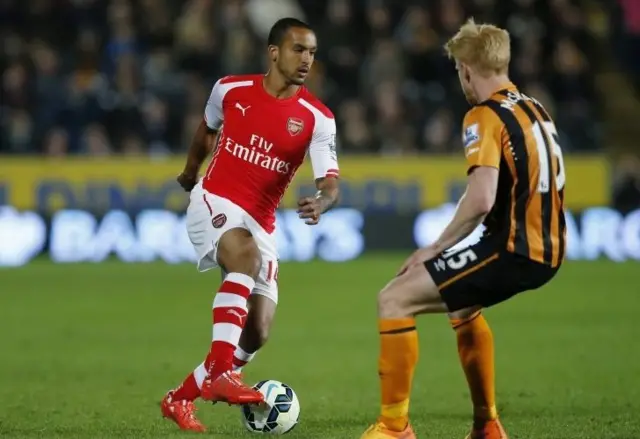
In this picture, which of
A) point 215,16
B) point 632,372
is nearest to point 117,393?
point 632,372

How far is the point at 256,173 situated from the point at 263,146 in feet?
0.49

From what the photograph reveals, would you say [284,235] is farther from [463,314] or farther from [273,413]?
[463,314]

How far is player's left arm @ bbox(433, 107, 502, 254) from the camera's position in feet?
17.9

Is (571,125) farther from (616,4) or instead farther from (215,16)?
(215,16)

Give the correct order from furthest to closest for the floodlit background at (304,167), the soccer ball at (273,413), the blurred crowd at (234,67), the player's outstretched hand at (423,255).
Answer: the blurred crowd at (234,67)
the floodlit background at (304,167)
the soccer ball at (273,413)
the player's outstretched hand at (423,255)

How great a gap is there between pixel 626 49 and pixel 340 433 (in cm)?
1662

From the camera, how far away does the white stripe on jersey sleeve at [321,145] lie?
22.9ft

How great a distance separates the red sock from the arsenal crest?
0.88 m

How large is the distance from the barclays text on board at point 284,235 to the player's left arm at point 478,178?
37.0 feet

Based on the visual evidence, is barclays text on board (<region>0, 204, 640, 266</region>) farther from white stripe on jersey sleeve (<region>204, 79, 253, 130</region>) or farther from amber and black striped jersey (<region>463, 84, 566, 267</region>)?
amber and black striped jersey (<region>463, 84, 566, 267</region>)

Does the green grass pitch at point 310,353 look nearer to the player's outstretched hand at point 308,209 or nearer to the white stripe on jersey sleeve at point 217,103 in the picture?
the player's outstretched hand at point 308,209

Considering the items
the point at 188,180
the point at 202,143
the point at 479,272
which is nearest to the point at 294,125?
the point at 202,143

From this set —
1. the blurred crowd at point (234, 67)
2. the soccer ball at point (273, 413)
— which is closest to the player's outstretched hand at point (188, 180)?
the soccer ball at point (273, 413)

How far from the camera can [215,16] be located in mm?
19594
